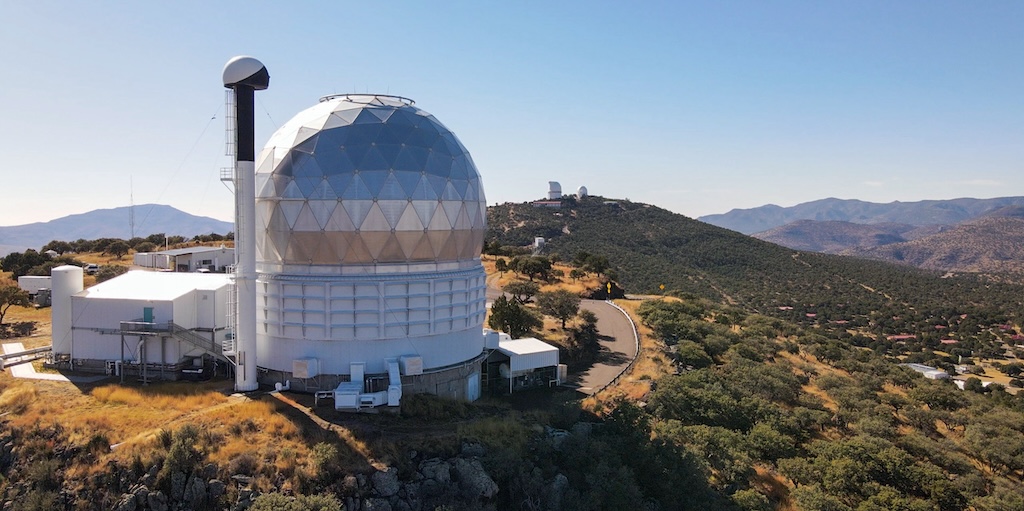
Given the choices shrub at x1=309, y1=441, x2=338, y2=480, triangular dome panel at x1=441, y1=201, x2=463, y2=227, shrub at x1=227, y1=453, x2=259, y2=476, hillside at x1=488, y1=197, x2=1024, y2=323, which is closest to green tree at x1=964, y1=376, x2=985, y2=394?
hillside at x1=488, y1=197, x2=1024, y2=323

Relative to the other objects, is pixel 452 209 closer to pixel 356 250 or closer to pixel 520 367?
pixel 356 250

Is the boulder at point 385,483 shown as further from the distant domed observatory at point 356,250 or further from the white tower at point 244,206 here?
the white tower at point 244,206

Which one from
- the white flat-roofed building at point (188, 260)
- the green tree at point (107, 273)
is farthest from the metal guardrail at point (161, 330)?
the green tree at point (107, 273)

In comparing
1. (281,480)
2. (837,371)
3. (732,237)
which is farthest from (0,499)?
(732,237)

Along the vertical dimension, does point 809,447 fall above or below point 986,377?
above

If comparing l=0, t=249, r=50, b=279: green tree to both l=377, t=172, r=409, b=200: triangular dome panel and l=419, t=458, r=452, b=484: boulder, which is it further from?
l=419, t=458, r=452, b=484: boulder

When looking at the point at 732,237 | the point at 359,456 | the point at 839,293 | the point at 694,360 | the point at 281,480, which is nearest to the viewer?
the point at 281,480

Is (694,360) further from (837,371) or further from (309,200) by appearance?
(309,200)

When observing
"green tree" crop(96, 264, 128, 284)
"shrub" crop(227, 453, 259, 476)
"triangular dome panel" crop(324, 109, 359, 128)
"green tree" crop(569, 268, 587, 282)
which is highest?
"triangular dome panel" crop(324, 109, 359, 128)
